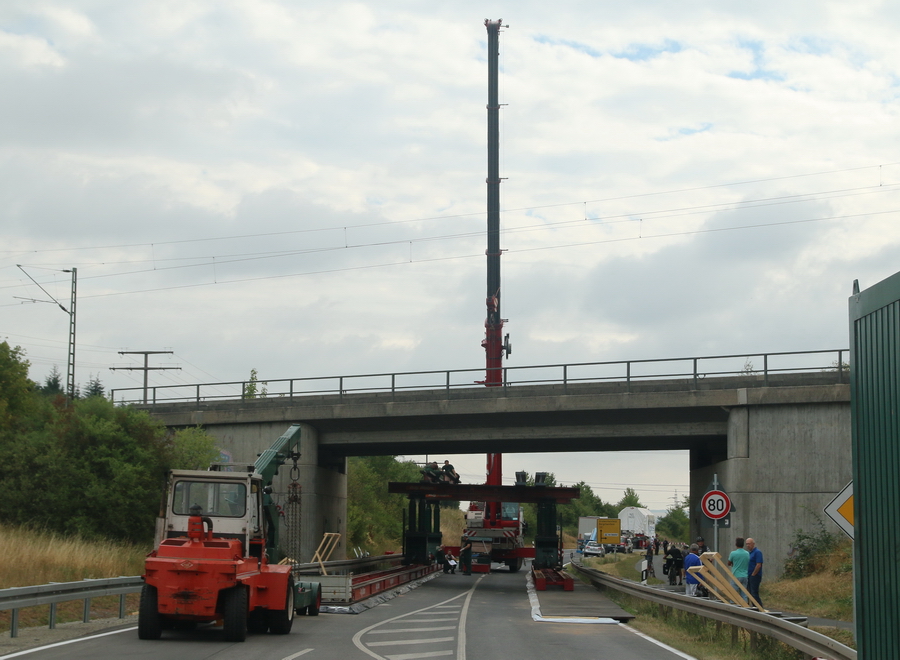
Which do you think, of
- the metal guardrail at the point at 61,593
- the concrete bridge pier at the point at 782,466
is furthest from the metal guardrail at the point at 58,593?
the concrete bridge pier at the point at 782,466

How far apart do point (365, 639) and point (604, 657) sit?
13.4 ft

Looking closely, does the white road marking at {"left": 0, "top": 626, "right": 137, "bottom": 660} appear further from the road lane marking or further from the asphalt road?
the road lane marking

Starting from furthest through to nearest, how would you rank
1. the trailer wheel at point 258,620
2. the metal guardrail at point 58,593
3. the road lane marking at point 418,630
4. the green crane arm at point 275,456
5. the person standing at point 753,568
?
the green crane arm at point 275,456 < the person standing at point 753,568 < the trailer wheel at point 258,620 < the metal guardrail at point 58,593 < the road lane marking at point 418,630

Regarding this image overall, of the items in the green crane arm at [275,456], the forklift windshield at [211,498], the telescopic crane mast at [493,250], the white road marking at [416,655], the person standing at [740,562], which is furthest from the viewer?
the telescopic crane mast at [493,250]

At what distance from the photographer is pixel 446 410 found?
3591 centimetres

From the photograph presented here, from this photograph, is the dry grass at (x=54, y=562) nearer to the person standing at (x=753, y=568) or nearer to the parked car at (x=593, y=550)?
the person standing at (x=753, y=568)

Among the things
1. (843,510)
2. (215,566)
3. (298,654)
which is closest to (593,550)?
(843,510)

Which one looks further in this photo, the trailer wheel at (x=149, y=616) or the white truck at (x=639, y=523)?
the white truck at (x=639, y=523)

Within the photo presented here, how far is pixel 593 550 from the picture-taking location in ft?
265

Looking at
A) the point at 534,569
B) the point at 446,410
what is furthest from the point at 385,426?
the point at 534,569

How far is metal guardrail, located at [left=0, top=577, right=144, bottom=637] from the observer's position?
1412 centimetres

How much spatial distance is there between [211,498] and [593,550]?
222 feet

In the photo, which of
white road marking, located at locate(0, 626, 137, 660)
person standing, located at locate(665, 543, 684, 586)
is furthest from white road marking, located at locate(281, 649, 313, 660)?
person standing, located at locate(665, 543, 684, 586)

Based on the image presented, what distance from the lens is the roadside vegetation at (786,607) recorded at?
14.9 meters
